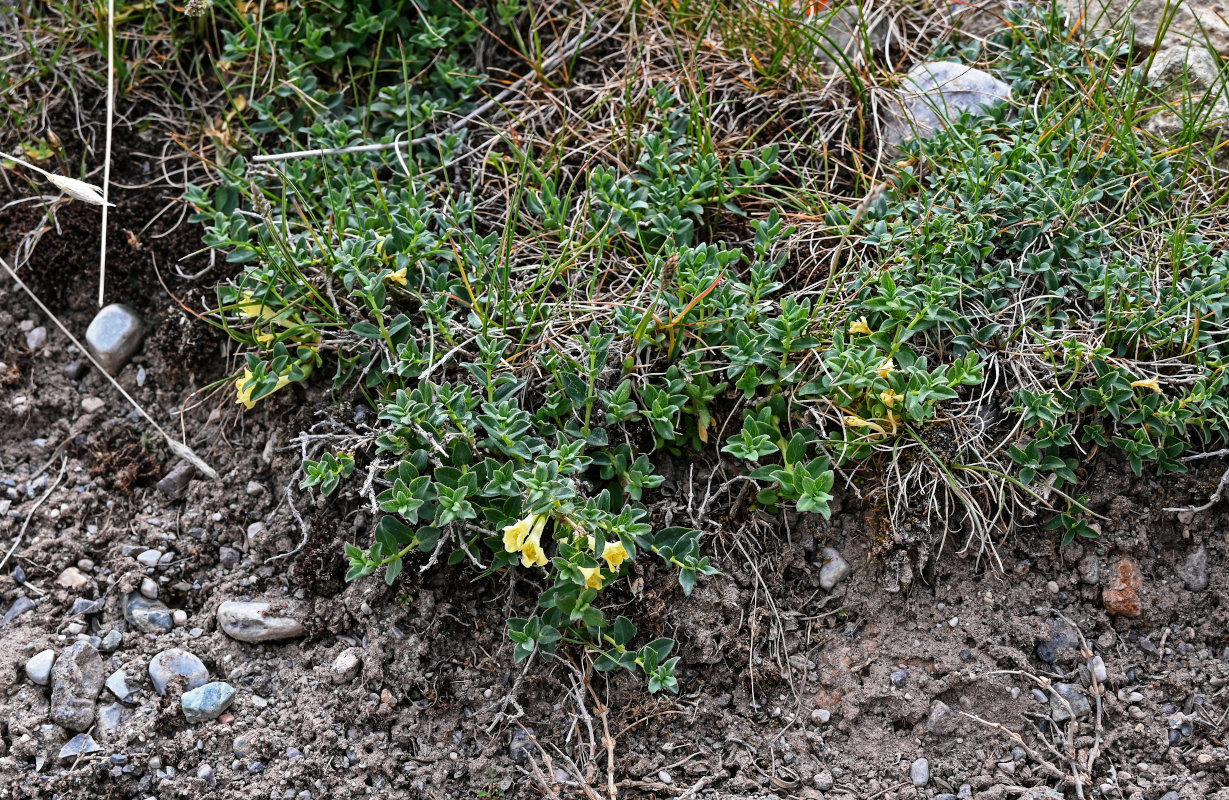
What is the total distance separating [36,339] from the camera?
322 cm

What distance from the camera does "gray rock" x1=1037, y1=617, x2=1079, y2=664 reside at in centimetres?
262

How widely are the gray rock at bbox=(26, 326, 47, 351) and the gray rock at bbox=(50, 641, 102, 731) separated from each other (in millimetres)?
1172

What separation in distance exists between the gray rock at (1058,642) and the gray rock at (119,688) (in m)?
2.52

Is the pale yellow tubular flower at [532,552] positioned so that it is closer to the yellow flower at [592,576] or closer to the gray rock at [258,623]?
the yellow flower at [592,576]

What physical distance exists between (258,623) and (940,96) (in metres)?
2.82

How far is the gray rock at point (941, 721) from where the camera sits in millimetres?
2525

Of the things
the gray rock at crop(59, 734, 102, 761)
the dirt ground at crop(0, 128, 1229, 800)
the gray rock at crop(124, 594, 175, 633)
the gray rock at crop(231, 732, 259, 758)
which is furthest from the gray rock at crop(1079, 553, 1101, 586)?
the gray rock at crop(59, 734, 102, 761)

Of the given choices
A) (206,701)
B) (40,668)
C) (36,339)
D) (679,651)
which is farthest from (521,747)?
(36,339)

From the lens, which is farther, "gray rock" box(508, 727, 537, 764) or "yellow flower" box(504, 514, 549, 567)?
"gray rock" box(508, 727, 537, 764)

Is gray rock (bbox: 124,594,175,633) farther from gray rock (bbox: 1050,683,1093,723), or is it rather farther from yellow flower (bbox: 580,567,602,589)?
gray rock (bbox: 1050,683,1093,723)

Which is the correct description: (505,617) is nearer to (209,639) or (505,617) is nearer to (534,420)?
(534,420)

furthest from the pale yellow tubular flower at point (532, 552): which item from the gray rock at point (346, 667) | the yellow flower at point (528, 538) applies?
the gray rock at point (346, 667)

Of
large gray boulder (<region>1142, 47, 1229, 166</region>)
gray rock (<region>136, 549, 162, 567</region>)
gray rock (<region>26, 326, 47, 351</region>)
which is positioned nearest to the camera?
gray rock (<region>136, 549, 162, 567</region>)

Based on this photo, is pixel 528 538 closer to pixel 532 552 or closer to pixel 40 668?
pixel 532 552
